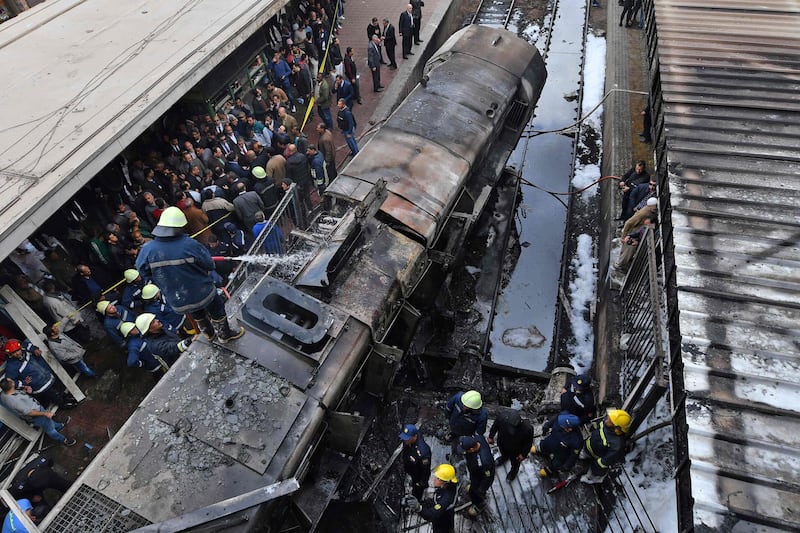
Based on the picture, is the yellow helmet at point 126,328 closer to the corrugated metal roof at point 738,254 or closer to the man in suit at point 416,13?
the corrugated metal roof at point 738,254

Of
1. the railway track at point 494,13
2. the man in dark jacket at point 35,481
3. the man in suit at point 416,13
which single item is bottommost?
the man in dark jacket at point 35,481

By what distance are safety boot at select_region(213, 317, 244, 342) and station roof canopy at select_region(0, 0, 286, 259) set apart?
2901mm

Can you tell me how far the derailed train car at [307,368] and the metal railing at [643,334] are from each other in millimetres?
2493

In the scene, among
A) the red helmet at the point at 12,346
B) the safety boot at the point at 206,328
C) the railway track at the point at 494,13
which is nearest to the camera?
the safety boot at the point at 206,328

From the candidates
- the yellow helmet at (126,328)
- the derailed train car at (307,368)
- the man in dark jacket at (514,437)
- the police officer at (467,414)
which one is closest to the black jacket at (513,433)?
the man in dark jacket at (514,437)

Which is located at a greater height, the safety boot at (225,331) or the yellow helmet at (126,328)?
the safety boot at (225,331)

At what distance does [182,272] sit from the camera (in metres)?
5.00

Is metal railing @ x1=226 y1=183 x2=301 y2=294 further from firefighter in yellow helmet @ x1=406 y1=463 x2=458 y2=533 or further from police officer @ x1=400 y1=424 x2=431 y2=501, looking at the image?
firefighter in yellow helmet @ x1=406 y1=463 x2=458 y2=533

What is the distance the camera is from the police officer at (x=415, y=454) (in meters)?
5.59

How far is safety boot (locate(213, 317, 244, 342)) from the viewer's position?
527 centimetres

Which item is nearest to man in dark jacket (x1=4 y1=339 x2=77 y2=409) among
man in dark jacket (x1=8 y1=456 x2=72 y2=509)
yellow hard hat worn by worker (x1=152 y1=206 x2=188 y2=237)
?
man in dark jacket (x1=8 y1=456 x2=72 y2=509)

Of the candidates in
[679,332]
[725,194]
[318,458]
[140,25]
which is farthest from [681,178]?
[140,25]

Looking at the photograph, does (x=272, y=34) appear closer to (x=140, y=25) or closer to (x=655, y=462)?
(x=140, y=25)

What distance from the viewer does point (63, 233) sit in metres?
8.52
